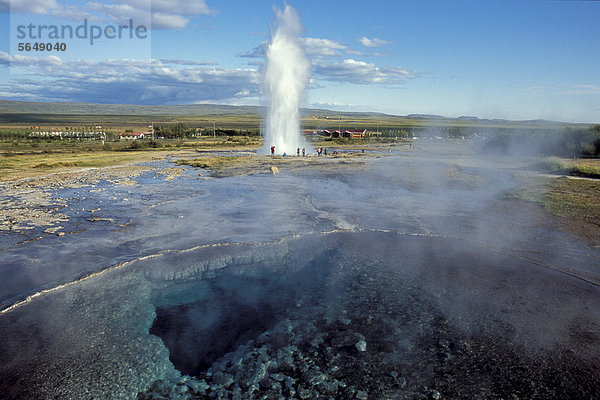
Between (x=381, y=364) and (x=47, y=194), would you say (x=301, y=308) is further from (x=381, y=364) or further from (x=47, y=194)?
(x=47, y=194)

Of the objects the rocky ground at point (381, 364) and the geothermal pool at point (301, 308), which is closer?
the rocky ground at point (381, 364)

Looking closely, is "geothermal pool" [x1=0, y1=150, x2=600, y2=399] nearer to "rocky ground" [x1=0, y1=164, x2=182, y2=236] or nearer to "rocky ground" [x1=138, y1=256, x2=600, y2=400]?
"rocky ground" [x1=138, y1=256, x2=600, y2=400]

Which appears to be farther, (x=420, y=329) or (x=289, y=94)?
(x=289, y=94)

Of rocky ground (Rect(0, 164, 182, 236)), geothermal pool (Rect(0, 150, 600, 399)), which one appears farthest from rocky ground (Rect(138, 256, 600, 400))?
rocky ground (Rect(0, 164, 182, 236))

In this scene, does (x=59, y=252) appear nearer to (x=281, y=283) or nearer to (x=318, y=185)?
(x=281, y=283)

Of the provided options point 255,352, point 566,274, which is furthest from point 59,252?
point 566,274

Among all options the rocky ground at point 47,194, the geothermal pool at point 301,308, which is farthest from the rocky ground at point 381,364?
the rocky ground at point 47,194

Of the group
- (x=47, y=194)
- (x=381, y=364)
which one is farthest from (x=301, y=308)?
(x=47, y=194)

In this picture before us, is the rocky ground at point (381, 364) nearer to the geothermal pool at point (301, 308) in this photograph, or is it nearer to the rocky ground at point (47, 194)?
the geothermal pool at point (301, 308)
